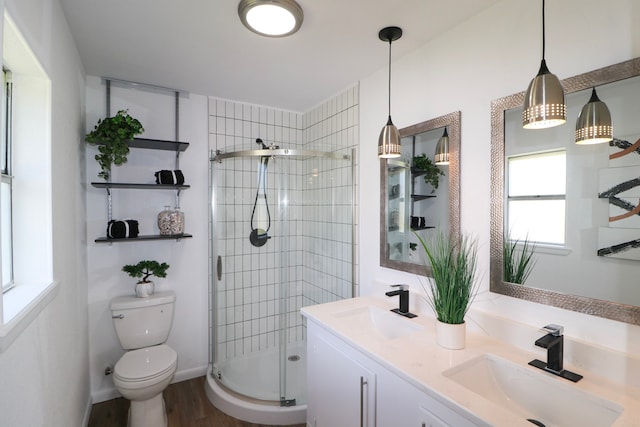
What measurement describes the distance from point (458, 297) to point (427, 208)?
61 cm

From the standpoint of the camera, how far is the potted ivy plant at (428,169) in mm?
1799

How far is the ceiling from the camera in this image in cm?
154

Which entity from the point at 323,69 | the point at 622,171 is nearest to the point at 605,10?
the point at 622,171

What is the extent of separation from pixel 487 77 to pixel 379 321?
4.74ft

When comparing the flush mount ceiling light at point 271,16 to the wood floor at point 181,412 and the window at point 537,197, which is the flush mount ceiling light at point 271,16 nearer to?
the window at point 537,197

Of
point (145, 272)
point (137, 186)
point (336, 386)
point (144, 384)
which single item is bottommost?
point (144, 384)

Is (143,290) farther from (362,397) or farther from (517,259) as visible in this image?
(517,259)

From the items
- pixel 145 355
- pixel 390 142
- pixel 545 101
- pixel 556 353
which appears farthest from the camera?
pixel 145 355

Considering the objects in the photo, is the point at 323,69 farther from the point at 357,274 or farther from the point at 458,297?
the point at 458,297

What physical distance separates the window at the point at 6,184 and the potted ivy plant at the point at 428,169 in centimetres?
195

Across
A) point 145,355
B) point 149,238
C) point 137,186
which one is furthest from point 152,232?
point 145,355

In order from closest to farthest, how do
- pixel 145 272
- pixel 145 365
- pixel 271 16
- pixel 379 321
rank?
pixel 271 16, pixel 379 321, pixel 145 365, pixel 145 272

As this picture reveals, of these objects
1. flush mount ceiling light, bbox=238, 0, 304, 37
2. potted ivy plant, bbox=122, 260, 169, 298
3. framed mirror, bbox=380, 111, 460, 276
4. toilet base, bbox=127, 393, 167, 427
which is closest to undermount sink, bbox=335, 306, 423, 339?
framed mirror, bbox=380, 111, 460, 276

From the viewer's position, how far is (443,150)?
5.74 feet
